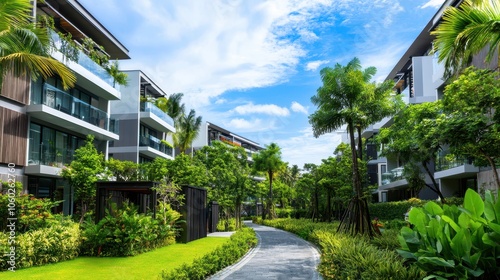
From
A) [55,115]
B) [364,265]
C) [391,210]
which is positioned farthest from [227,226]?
[364,265]

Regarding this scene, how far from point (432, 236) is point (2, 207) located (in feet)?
47.4

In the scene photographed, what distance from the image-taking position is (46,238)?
12.5 meters

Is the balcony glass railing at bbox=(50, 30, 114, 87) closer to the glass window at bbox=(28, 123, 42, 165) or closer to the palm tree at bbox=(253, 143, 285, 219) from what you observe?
the glass window at bbox=(28, 123, 42, 165)

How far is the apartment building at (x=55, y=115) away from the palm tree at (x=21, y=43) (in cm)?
650

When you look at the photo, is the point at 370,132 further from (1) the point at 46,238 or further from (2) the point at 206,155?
(1) the point at 46,238

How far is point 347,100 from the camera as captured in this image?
19.8m

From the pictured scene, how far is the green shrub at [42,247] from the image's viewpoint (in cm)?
1162

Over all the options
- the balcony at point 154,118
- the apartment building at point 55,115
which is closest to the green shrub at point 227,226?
the balcony at point 154,118

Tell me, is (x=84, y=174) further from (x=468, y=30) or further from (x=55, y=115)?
(x=468, y=30)

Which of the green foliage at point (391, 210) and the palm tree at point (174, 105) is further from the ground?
the palm tree at point (174, 105)

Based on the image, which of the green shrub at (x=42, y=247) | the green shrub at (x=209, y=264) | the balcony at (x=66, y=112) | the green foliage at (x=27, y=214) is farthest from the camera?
the balcony at (x=66, y=112)

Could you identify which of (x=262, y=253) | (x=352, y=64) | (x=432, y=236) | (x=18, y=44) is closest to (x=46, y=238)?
(x=18, y=44)

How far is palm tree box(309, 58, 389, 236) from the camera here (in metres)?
19.1

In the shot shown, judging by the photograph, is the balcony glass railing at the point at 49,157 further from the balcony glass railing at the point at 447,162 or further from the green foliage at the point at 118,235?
the balcony glass railing at the point at 447,162
